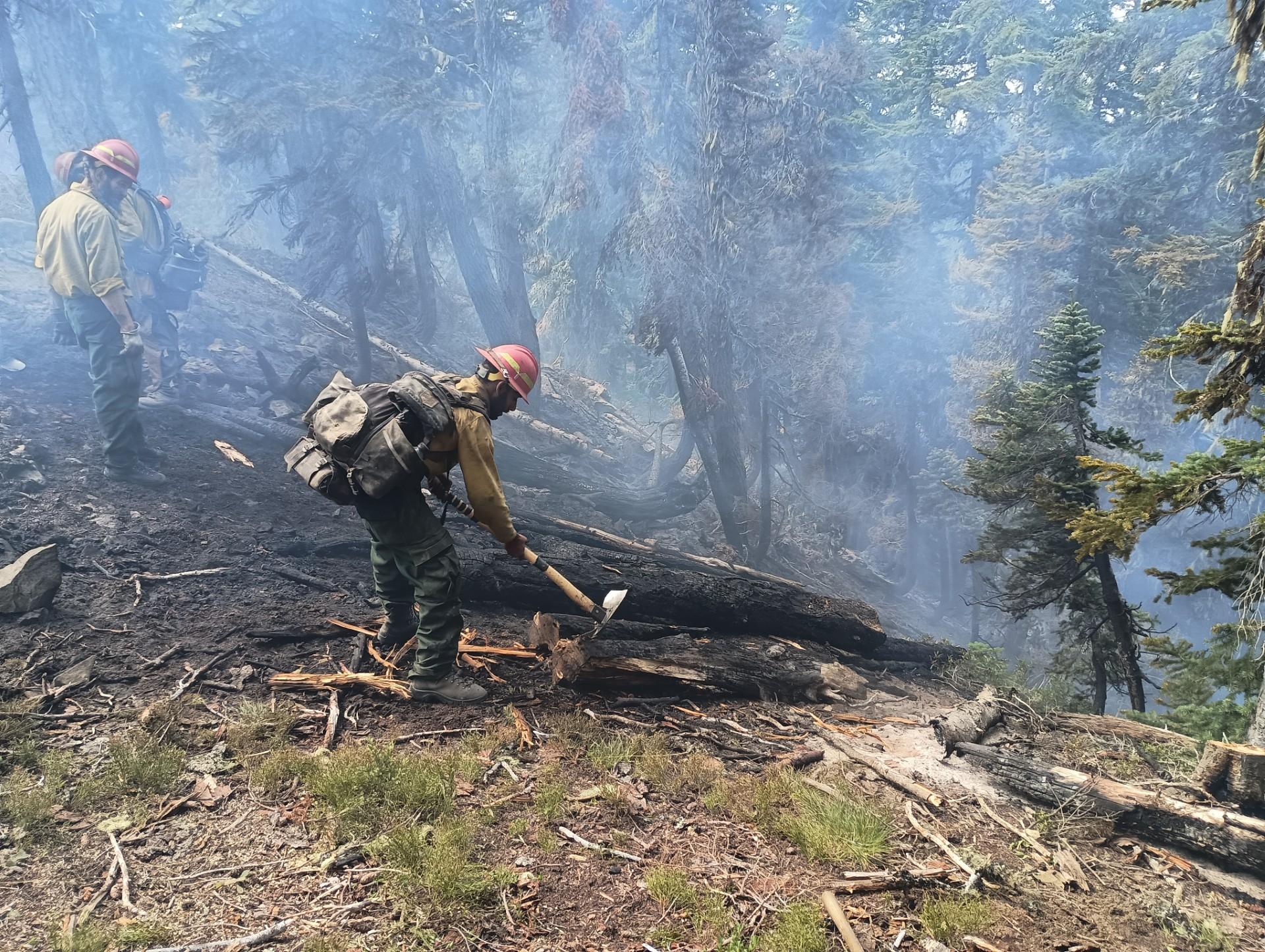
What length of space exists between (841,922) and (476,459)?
306 centimetres

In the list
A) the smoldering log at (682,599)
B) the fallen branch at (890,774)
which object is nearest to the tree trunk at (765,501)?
the smoldering log at (682,599)

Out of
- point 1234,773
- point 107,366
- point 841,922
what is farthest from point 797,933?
point 107,366

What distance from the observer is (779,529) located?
16719mm

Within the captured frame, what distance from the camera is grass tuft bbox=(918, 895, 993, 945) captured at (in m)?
2.54

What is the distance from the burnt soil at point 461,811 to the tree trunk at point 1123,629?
262cm

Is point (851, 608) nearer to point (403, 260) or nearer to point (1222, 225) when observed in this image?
point (1222, 225)

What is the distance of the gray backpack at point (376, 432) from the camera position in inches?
153

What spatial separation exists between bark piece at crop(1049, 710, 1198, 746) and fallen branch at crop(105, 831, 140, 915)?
604cm

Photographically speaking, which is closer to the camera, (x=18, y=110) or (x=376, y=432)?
(x=376, y=432)

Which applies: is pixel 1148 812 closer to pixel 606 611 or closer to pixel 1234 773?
pixel 1234 773

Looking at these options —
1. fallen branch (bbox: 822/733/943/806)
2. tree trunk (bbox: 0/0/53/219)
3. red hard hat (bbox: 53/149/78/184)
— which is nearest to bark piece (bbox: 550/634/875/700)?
fallen branch (bbox: 822/733/943/806)

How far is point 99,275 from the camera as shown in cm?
665

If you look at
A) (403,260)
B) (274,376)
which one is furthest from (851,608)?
(403,260)

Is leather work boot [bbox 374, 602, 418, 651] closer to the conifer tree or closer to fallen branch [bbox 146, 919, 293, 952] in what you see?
fallen branch [bbox 146, 919, 293, 952]
